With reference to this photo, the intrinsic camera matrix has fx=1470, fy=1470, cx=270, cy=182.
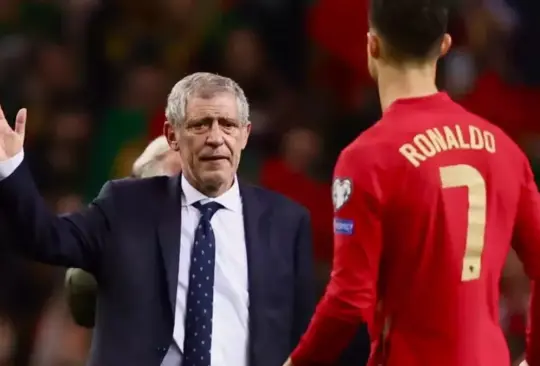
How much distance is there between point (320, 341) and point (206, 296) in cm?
62

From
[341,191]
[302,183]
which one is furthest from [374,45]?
[302,183]

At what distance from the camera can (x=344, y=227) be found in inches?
125

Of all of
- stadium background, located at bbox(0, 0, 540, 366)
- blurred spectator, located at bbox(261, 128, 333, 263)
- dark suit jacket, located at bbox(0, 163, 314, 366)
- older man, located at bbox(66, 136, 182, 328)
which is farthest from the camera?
stadium background, located at bbox(0, 0, 540, 366)

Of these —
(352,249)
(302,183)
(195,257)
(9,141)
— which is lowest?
(352,249)

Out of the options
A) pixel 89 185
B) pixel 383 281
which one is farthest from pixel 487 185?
pixel 89 185

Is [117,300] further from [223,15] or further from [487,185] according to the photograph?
[223,15]

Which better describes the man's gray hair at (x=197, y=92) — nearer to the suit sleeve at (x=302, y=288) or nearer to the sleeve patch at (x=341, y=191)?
the suit sleeve at (x=302, y=288)

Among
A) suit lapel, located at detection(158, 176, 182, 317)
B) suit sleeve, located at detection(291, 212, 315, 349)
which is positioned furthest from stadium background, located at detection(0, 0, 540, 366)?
suit lapel, located at detection(158, 176, 182, 317)

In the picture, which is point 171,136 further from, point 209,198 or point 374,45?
point 374,45

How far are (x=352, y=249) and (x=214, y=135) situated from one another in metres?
0.77

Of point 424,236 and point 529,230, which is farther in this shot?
point 529,230

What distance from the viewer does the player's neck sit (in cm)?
330

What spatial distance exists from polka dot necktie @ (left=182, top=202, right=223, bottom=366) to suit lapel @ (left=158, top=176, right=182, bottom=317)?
46mm

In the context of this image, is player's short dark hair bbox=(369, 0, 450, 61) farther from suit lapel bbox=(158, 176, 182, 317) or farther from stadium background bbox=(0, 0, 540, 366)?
stadium background bbox=(0, 0, 540, 366)
